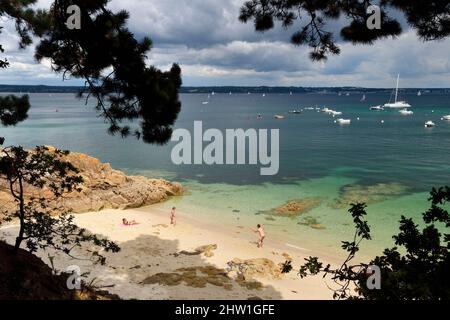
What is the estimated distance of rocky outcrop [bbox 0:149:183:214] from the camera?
2536cm

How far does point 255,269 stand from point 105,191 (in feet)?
52.8

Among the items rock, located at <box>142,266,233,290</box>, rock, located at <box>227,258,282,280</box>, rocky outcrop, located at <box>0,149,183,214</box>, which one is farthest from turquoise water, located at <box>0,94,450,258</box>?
rock, located at <box>142,266,233,290</box>

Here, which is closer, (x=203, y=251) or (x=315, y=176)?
(x=203, y=251)

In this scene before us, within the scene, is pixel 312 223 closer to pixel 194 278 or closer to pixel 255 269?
pixel 255 269

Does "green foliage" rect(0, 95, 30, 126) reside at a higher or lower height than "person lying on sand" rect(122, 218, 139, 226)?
higher

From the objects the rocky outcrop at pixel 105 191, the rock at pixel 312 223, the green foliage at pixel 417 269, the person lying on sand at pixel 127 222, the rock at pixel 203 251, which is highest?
the green foliage at pixel 417 269

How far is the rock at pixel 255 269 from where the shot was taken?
615 inches

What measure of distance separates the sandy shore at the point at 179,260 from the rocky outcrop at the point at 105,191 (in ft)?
4.56

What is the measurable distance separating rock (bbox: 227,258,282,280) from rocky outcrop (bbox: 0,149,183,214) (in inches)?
533

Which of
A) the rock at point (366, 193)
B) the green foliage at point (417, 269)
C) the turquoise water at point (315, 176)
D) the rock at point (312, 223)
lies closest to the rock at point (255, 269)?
the turquoise water at point (315, 176)

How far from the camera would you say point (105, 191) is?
2805 centimetres

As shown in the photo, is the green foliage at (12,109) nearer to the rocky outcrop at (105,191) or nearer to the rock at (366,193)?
the rocky outcrop at (105,191)
